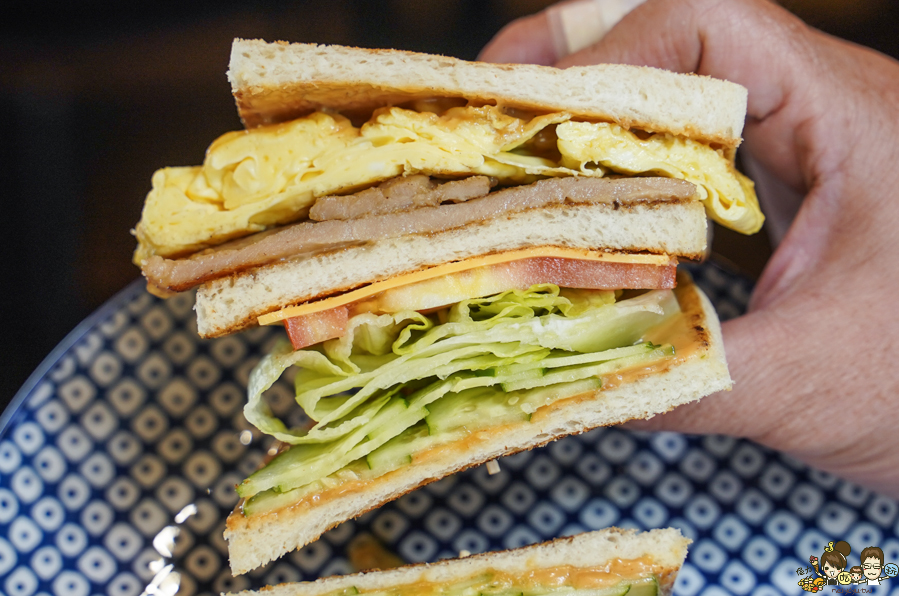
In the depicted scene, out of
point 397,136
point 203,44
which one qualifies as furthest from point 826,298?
point 203,44

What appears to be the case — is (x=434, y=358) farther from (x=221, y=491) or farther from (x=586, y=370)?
(x=221, y=491)

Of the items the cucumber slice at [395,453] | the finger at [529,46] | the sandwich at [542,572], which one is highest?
the finger at [529,46]

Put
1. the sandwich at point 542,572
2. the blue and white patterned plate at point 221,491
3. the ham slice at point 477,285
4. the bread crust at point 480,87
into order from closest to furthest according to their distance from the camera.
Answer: the bread crust at point 480,87 → the ham slice at point 477,285 → the sandwich at point 542,572 → the blue and white patterned plate at point 221,491

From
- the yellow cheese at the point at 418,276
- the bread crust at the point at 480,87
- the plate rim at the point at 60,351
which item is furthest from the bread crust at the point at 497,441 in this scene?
the plate rim at the point at 60,351

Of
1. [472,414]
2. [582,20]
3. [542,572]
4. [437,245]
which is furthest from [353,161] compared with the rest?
[582,20]

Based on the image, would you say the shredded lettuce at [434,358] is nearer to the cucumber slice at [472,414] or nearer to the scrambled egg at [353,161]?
the cucumber slice at [472,414]

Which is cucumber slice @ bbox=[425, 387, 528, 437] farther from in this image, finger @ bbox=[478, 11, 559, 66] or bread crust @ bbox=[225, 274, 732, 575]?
finger @ bbox=[478, 11, 559, 66]

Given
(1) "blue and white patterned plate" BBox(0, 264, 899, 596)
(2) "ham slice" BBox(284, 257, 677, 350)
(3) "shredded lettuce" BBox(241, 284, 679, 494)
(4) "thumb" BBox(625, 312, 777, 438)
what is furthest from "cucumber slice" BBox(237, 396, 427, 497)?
(4) "thumb" BBox(625, 312, 777, 438)
